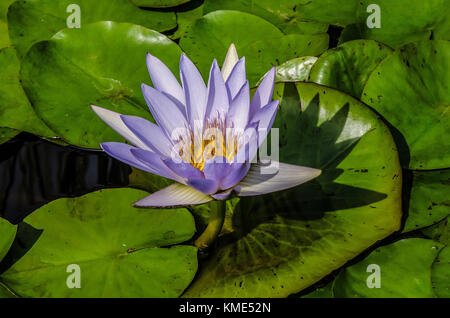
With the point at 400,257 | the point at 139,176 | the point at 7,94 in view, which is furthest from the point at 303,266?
the point at 7,94

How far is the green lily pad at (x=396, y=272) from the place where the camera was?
1.72 meters

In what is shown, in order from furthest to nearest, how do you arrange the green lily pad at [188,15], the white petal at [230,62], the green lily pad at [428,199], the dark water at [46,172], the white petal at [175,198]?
1. the green lily pad at [188,15]
2. the dark water at [46,172]
3. the green lily pad at [428,199]
4. the white petal at [230,62]
5. the white petal at [175,198]

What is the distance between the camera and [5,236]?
5.67 ft

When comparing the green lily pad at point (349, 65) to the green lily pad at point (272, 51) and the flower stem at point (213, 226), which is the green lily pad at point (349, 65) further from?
the flower stem at point (213, 226)

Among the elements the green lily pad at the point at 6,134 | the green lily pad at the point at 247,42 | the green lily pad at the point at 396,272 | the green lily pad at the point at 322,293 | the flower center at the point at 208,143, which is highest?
the green lily pad at the point at 247,42

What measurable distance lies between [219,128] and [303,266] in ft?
1.99

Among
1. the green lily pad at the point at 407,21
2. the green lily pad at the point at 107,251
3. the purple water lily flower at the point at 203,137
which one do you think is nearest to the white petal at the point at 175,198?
the purple water lily flower at the point at 203,137

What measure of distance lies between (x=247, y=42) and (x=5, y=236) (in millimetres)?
1439

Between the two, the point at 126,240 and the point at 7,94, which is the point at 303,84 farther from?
the point at 7,94

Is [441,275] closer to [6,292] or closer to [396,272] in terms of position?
[396,272]

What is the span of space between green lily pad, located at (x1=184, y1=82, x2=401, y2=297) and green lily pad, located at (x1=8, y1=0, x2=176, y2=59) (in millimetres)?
1017

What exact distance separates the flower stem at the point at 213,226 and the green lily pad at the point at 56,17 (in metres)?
1.20

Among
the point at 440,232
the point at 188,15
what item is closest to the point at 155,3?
the point at 188,15

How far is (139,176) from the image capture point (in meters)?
2.11
